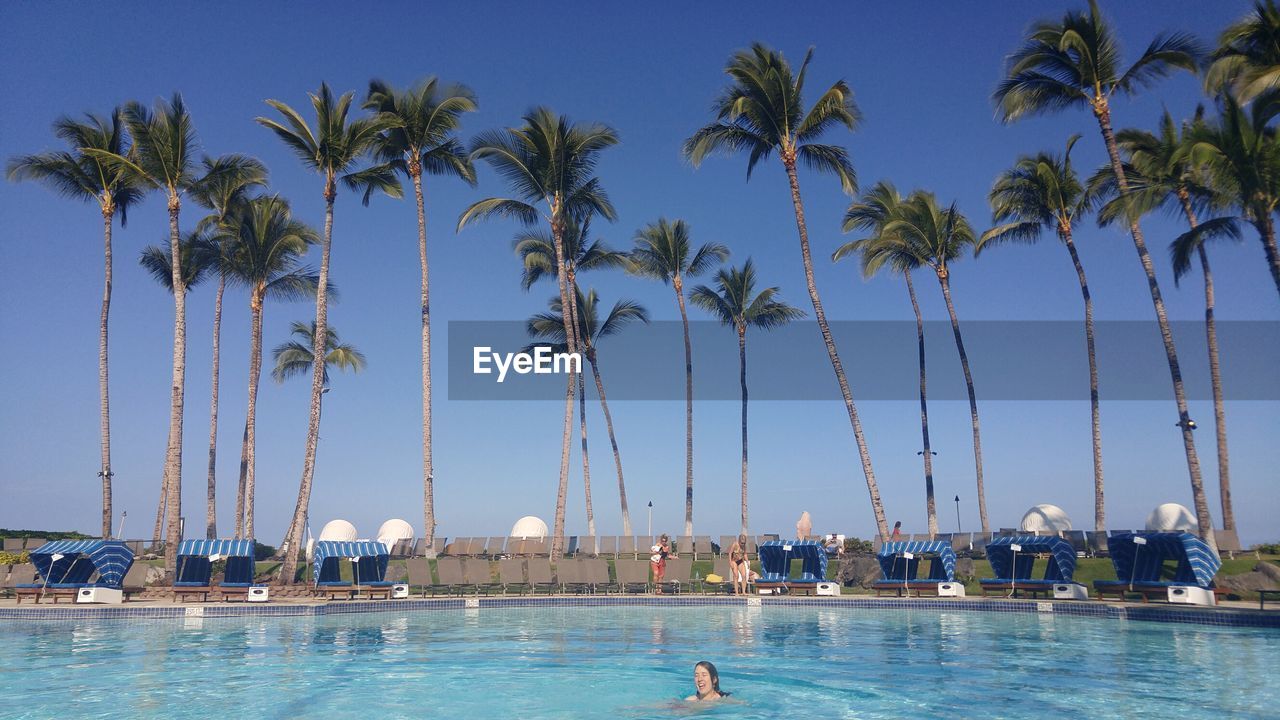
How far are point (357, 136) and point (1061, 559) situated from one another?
20613 mm

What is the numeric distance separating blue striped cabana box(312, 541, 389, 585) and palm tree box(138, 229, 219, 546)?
8712mm

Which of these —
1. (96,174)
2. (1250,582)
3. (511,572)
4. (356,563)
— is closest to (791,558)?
(511,572)

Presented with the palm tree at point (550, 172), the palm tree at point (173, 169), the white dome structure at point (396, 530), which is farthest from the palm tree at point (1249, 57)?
the white dome structure at point (396, 530)

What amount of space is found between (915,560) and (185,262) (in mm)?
24806

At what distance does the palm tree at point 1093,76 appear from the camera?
77.0 ft

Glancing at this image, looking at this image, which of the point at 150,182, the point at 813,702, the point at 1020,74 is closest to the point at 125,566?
the point at 150,182

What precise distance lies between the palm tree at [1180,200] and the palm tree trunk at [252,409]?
27.0 metres

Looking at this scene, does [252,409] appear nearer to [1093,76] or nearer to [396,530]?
[396,530]

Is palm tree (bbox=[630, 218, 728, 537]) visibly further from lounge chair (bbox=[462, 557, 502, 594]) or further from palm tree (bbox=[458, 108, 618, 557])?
lounge chair (bbox=[462, 557, 502, 594])

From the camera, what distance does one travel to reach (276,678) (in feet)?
35.9

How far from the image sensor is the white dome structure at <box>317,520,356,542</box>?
134ft

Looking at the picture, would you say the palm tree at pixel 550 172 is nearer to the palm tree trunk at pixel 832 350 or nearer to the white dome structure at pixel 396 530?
the palm tree trunk at pixel 832 350

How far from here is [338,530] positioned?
40938 mm

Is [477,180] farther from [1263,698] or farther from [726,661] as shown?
[1263,698]
